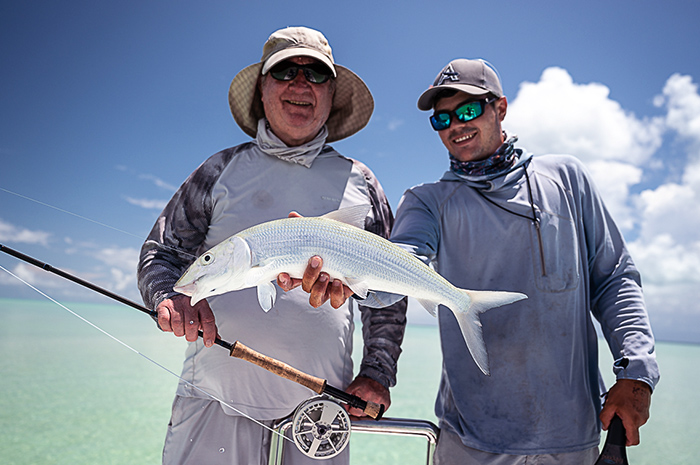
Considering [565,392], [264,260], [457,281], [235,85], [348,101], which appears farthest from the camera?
[348,101]

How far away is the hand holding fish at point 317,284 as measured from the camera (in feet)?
6.38

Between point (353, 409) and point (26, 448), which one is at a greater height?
point (353, 409)

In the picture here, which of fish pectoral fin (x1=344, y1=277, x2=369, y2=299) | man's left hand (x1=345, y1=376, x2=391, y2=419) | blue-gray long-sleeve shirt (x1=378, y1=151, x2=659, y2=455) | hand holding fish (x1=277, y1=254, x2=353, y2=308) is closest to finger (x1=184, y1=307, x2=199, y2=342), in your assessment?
hand holding fish (x1=277, y1=254, x2=353, y2=308)

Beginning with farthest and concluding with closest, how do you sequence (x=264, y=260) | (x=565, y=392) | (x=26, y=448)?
(x=26, y=448), (x=565, y=392), (x=264, y=260)

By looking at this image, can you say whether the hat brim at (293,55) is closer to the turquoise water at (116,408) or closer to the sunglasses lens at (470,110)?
the sunglasses lens at (470,110)

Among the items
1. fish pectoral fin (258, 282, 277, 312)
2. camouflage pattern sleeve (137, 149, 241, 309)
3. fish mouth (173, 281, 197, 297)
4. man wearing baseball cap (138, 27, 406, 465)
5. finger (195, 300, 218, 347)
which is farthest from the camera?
camouflage pattern sleeve (137, 149, 241, 309)

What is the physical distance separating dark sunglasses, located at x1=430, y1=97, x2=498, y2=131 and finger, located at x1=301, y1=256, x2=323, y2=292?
148cm

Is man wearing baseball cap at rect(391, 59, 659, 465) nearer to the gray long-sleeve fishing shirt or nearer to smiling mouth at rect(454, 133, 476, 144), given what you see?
smiling mouth at rect(454, 133, 476, 144)

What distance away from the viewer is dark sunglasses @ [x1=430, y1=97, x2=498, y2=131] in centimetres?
282

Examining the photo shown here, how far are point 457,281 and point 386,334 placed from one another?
2.03ft

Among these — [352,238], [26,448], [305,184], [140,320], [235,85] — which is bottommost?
[26,448]

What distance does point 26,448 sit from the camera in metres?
7.77

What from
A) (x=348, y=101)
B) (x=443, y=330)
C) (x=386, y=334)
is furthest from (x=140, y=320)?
(x=348, y=101)

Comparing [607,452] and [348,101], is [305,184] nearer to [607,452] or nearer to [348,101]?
[348,101]
